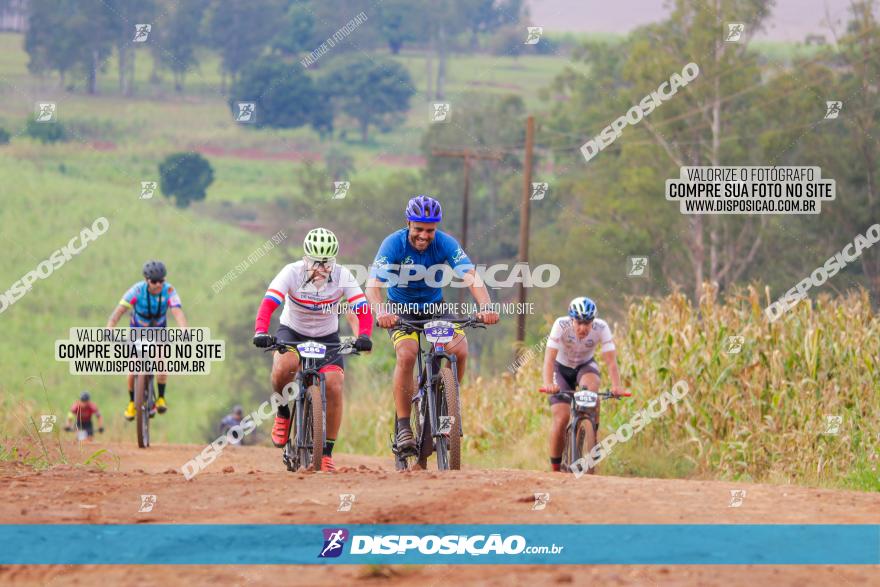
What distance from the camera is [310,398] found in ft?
37.6

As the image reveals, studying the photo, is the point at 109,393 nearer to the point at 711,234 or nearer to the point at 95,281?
the point at 95,281

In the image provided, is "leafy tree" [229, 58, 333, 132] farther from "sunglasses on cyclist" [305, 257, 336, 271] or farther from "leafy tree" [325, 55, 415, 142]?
"sunglasses on cyclist" [305, 257, 336, 271]

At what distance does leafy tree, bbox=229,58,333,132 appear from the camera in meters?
99.9

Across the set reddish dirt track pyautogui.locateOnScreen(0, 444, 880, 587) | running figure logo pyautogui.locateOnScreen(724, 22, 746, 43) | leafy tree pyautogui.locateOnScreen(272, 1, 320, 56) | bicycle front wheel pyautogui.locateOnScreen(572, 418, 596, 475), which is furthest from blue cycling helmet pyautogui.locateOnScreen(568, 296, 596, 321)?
leafy tree pyautogui.locateOnScreen(272, 1, 320, 56)

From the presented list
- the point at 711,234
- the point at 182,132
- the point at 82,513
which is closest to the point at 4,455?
the point at 82,513

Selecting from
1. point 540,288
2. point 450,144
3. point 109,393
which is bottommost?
point 109,393

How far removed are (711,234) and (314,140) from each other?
170 ft

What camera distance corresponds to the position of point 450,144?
77.1 metres

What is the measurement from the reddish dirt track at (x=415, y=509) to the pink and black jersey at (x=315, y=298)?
1.30m

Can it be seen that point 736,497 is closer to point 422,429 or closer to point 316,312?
point 422,429

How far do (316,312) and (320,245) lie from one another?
0.68 metres

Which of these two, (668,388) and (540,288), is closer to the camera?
(668,388)

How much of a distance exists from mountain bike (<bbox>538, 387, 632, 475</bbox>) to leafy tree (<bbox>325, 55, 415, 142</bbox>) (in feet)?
295

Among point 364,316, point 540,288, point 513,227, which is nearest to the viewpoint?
point 364,316
